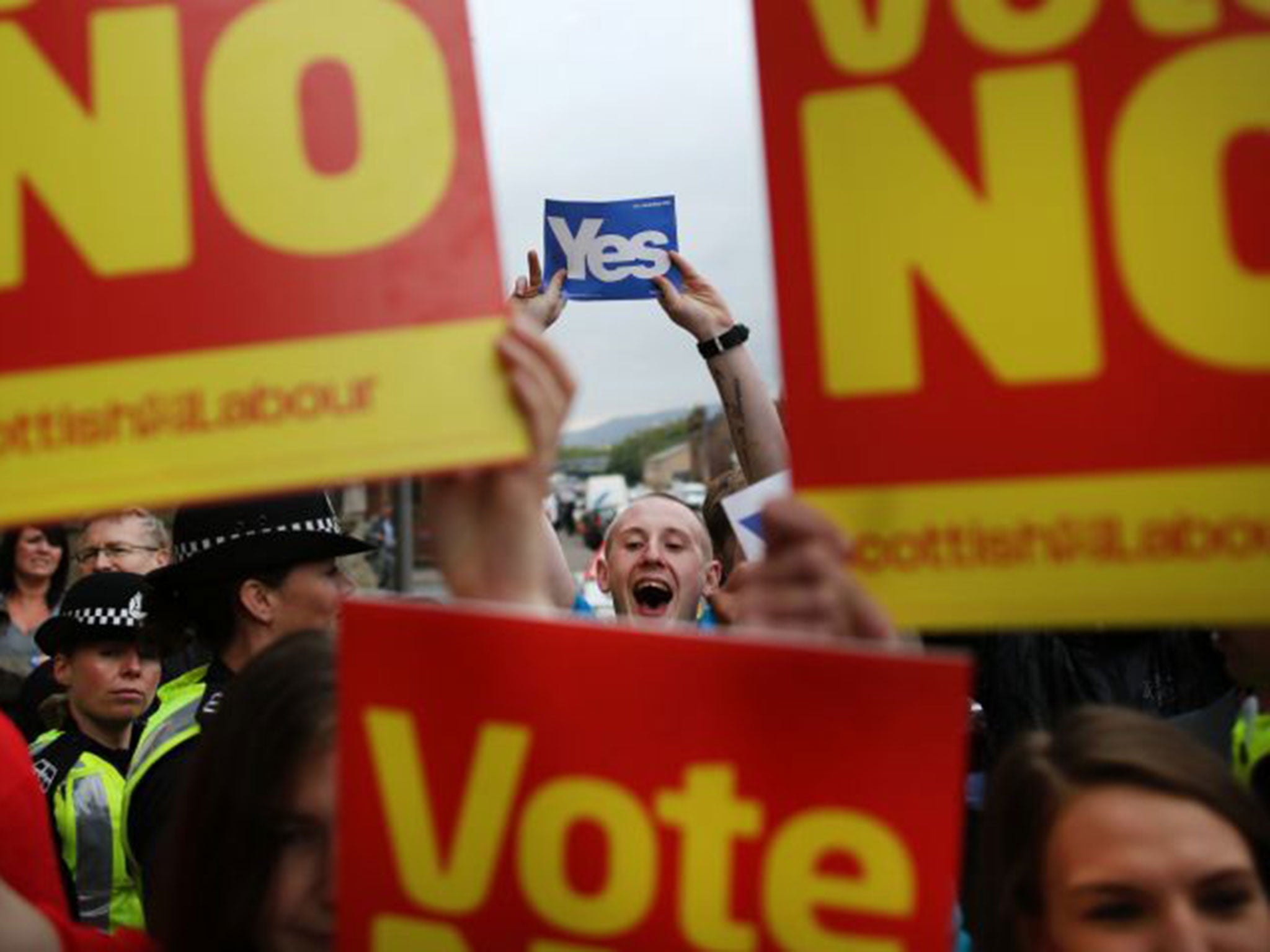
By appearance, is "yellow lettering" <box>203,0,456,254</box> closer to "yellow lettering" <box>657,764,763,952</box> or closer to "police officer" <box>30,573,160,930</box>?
"yellow lettering" <box>657,764,763,952</box>

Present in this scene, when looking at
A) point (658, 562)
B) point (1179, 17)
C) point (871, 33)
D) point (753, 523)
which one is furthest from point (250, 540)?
point (1179, 17)

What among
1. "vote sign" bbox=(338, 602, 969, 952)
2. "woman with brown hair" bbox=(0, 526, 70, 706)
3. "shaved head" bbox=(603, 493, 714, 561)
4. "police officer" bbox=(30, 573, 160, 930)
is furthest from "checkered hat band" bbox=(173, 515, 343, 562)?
"woman with brown hair" bbox=(0, 526, 70, 706)

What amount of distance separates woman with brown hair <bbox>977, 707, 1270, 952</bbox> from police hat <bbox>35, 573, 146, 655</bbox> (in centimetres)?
282

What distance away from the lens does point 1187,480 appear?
1.43 m

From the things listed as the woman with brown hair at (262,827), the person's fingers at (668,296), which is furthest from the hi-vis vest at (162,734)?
the person's fingers at (668,296)

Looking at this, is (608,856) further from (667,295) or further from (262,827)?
(667,295)

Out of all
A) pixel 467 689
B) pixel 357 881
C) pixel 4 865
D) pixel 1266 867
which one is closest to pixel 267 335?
pixel 467 689

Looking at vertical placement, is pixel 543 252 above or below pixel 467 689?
above

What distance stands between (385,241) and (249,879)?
2.42ft

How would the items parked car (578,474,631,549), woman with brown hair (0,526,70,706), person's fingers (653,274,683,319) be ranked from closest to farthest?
person's fingers (653,274,683,319) < woman with brown hair (0,526,70,706) < parked car (578,474,631,549)

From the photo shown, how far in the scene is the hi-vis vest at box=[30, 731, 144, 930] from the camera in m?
3.23

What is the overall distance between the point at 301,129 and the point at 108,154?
211mm

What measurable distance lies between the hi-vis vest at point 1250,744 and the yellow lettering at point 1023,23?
1.13 m

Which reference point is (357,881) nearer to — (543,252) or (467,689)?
(467,689)
